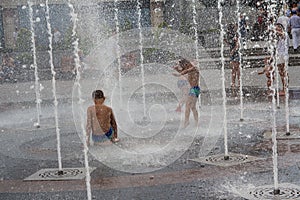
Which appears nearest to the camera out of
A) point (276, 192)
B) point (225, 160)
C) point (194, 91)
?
point (276, 192)

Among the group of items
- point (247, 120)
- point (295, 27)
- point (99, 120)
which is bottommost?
point (247, 120)

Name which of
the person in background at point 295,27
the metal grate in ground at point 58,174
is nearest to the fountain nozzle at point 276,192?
the metal grate in ground at point 58,174

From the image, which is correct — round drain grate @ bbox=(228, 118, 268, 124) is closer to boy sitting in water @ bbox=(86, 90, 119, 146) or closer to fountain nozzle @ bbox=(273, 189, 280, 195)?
boy sitting in water @ bbox=(86, 90, 119, 146)

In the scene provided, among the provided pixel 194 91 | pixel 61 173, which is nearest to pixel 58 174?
pixel 61 173

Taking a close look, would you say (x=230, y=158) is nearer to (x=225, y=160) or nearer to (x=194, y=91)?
(x=225, y=160)

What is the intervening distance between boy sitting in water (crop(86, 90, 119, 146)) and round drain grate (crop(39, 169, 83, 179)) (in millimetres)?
1297

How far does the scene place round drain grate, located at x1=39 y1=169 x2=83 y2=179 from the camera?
640cm

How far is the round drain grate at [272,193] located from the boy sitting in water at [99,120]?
9.72ft

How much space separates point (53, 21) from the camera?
33.4 m

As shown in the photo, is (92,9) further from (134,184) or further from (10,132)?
(134,184)

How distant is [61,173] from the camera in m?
6.48

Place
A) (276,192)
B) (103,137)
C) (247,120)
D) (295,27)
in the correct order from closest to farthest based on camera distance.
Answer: (276,192), (103,137), (247,120), (295,27)

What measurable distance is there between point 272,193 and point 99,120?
10.5 feet

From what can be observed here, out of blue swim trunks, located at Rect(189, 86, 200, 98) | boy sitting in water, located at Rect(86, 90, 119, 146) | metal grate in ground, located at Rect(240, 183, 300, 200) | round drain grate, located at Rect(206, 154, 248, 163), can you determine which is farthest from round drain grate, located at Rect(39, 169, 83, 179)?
blue swim trunks, located at Rect(189, 86, 200, 98)
